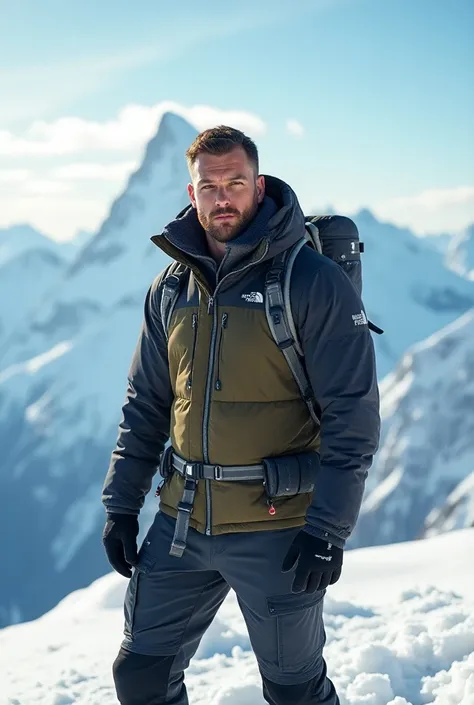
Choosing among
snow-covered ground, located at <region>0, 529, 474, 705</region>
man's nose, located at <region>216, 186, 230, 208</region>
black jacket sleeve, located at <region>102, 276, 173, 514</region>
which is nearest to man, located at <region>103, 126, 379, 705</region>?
man's nose, located at <region>216, 186, 230, 208</region>

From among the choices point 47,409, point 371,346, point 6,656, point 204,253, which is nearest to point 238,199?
point 204,253

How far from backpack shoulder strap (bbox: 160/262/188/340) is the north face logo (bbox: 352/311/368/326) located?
1084 millimetres

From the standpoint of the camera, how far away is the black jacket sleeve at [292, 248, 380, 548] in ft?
12.2

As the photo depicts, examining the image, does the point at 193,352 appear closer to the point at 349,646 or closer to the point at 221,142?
the point at 221,142

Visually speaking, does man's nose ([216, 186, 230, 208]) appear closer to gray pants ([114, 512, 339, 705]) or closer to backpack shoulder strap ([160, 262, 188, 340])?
backpack shoulder strap ([160, 262, 188, 340])

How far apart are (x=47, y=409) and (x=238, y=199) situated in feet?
580

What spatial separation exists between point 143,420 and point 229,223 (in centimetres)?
133

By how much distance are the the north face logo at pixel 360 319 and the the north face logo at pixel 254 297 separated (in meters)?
0.50

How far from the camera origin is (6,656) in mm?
7758

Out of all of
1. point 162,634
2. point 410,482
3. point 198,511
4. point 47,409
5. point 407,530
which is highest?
point 47,409

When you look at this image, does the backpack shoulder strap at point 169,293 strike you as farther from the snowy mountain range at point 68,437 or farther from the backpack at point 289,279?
the snowy mountain range at point 68,437

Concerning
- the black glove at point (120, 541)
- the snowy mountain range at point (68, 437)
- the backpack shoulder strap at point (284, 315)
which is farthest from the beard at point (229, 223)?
the snowy mountain range at point (68, 437)

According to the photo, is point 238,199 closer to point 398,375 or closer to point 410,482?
point 410,482

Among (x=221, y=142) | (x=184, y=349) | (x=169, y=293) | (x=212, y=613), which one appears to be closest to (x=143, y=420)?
(x=184, y=349)
